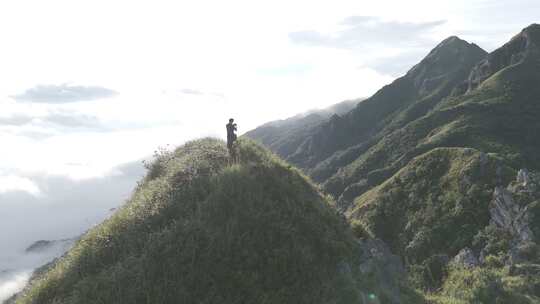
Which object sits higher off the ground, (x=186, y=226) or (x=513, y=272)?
(x=186, y=226)

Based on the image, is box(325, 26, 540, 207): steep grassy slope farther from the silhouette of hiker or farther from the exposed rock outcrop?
the silhouette of hiker

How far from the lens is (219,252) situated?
40.1ft

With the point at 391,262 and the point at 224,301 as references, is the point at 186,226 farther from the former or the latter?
the point at 391,262

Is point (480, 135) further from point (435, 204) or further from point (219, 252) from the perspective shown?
point (219, 252)

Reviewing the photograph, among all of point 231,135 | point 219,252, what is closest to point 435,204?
point 231,135

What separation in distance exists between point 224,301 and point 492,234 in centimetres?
7598

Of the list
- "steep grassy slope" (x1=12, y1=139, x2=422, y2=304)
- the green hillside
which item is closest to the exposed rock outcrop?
the green hillside

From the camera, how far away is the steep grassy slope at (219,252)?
448 inches

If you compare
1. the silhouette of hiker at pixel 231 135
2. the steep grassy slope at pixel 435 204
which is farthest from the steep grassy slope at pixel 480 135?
the silhouette of hiker at pixel 231 135

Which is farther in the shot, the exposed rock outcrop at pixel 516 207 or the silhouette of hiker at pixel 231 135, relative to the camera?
the exposed rock outcrop at pixel 516 207

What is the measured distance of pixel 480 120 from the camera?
177 meters

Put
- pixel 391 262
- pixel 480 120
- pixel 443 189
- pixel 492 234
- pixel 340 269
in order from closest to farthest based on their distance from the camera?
pixel 340 269 < pixel 391 262 < pixel 492 234 < pixel 443 189 < pixel 480 120

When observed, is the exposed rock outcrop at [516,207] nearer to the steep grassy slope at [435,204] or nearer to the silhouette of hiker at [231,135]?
the steep grassy slope at [435,204]

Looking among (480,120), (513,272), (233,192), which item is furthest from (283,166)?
(480,120)
